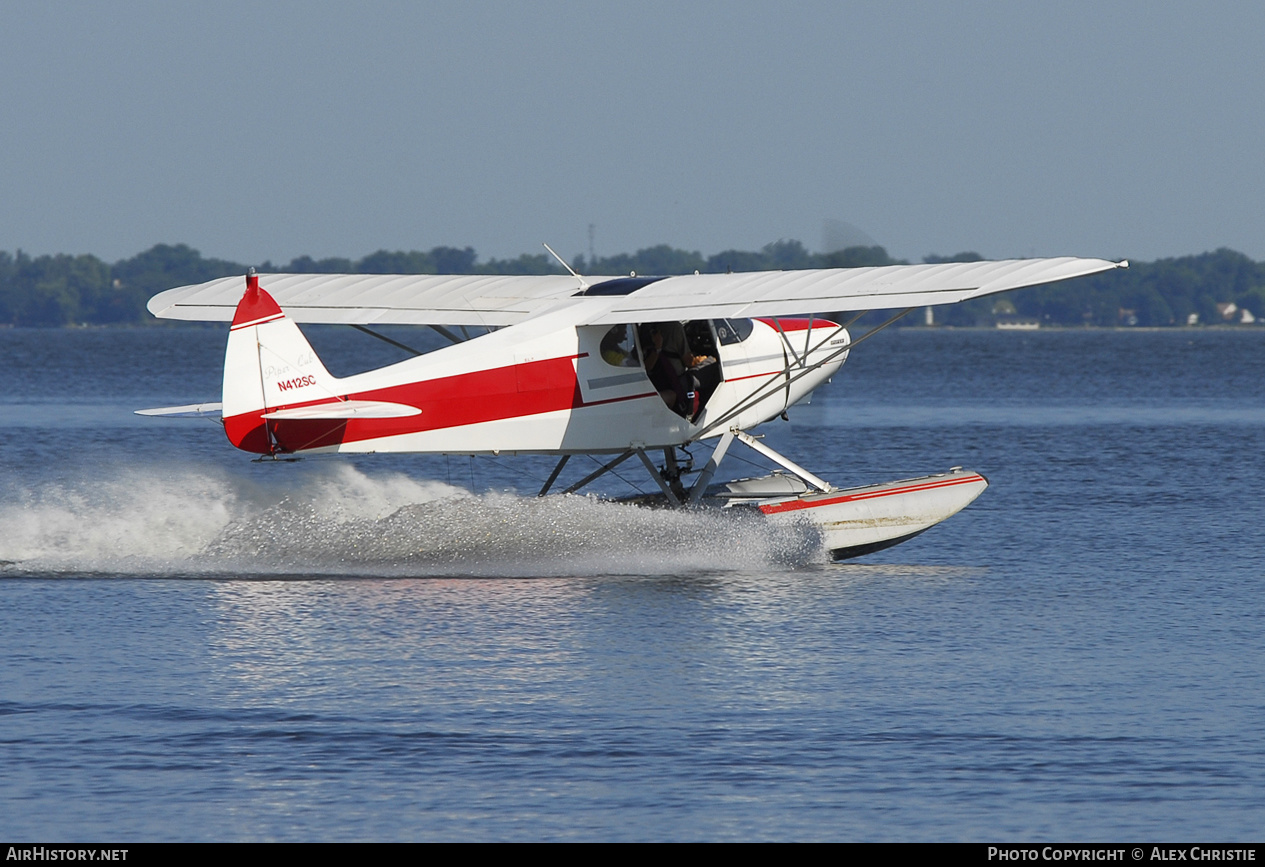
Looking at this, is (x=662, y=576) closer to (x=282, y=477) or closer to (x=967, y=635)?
(x=967, y=635)

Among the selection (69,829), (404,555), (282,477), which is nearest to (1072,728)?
(69,829)

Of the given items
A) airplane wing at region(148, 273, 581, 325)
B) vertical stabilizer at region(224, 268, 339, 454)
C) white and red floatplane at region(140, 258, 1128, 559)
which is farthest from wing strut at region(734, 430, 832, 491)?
vertical stabilizer at region(224, 268, 339, 454)

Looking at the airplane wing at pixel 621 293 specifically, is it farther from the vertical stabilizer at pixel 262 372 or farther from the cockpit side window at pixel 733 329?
the vertical stabilizer at pixel 262 372

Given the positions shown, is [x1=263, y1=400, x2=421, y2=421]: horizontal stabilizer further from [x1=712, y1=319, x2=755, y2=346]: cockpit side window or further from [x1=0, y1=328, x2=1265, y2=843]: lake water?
[x1=712, y1=319, x2=755, y2=346]: cockpit side window

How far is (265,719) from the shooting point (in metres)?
7.96

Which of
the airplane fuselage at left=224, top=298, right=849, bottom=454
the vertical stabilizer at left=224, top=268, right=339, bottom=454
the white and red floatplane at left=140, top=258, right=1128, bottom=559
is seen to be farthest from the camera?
the white and red floatplane at left=140, top=258, right=1128, bottom=559

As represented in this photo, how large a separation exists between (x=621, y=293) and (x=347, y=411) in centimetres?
296

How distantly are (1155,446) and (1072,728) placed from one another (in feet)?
59.0

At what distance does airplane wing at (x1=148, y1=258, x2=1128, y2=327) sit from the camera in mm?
11758

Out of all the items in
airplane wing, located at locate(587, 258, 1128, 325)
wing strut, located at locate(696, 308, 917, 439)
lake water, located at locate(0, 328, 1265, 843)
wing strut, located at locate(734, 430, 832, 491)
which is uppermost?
airplane wing, located at locate(587, 258, 1128, 325)

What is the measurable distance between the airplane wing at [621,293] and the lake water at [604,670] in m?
1.59

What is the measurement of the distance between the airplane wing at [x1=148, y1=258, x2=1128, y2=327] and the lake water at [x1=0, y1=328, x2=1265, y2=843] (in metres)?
1.59

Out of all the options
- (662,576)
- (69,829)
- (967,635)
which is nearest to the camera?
(69,829)

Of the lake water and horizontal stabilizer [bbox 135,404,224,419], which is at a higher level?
→ horizontal stabilizer [bbox 135,404,224,419]
